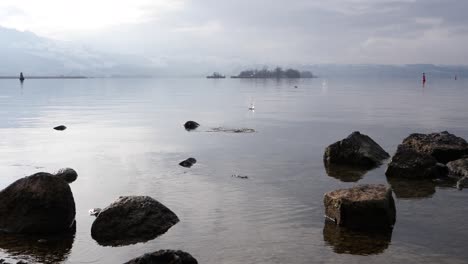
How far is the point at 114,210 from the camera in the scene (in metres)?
16.1

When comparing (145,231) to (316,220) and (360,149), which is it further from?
(360,149)

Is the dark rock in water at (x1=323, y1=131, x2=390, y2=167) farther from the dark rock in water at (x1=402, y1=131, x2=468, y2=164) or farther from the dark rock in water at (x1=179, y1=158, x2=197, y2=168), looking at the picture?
the dark rock in water at (x1=179, y1=158, x2=197, y2=168)

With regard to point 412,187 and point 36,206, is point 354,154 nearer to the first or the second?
point 412,187

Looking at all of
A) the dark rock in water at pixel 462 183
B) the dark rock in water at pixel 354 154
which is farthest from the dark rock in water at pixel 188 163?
the dark rock in water at pixel 462 183

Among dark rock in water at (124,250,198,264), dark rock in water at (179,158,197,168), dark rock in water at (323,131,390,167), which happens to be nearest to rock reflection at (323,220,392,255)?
dark rock in water at (124,250,198,264)

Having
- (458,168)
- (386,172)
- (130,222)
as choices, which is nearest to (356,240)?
(130,222)

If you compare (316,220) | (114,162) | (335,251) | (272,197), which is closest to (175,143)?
(114,162)

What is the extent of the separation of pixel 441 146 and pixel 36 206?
21058 millimetres

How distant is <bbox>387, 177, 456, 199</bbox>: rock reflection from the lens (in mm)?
21406

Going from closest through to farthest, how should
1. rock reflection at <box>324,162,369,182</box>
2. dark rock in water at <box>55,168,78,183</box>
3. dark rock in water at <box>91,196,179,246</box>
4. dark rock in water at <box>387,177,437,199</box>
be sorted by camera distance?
1. dark rock in water at <box>91,196,179,246</box>
2. dark rock in water at <box>387,177,437,199</box>
3. dark rock in water at <box>55,168,78,183</box>
4. rock reflection at <box>324,162,369,182</box>

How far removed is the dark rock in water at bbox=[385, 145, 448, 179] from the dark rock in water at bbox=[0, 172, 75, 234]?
15666 mm

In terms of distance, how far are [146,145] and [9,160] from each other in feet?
31.3

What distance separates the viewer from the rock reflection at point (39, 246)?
46.3ft

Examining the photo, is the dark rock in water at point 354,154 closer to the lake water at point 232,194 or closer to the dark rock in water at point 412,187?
the lake water at point 232,194
